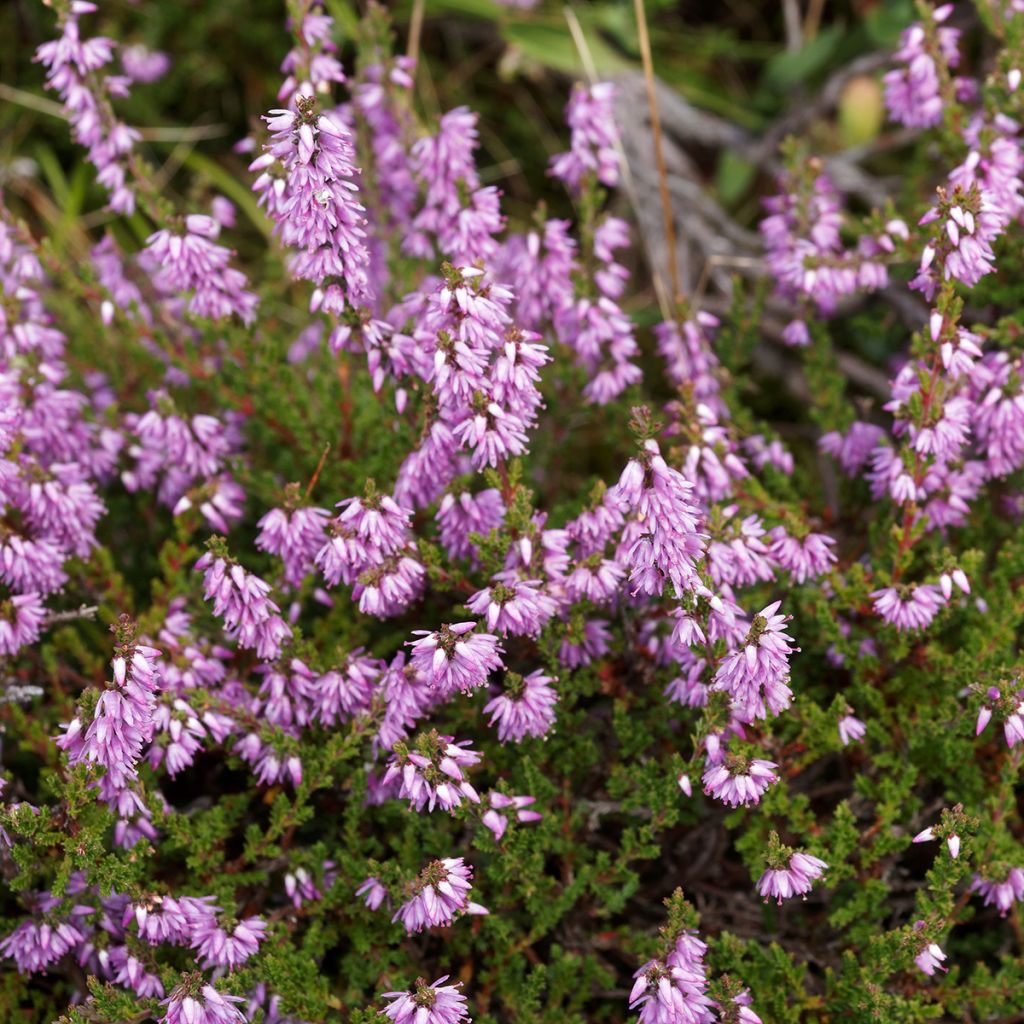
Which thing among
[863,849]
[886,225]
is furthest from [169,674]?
[886,225]

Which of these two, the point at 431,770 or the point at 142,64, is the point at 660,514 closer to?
the point at 431,770

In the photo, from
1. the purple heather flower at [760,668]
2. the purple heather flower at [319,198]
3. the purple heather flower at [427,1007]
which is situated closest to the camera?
the purple heather flower at [427,1007]

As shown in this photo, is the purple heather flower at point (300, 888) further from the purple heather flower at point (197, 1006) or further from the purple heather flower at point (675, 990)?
the purple heather flower at point (675, 990)

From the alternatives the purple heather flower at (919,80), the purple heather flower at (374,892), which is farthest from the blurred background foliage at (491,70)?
the purple heather flower at (374,892)

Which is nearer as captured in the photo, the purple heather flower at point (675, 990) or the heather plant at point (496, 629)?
the purple heather flower at point (675, 990)

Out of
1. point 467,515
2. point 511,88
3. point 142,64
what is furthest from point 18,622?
point 511,88
